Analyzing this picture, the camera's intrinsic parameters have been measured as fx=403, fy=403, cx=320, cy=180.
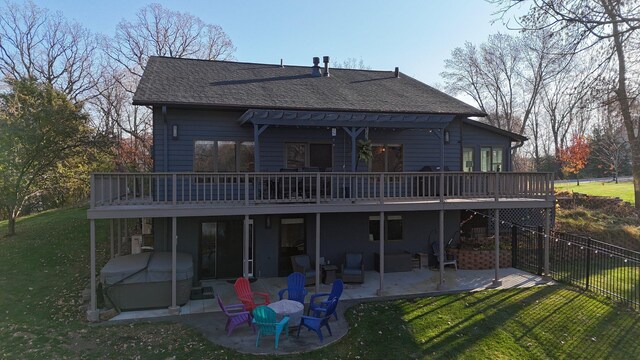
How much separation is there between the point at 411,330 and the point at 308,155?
6.76 meters

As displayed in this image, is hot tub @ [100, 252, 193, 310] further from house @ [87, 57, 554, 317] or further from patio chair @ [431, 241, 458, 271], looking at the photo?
patio chair @ [431, 241, 458, 271]

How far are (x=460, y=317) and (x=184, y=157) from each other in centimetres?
872

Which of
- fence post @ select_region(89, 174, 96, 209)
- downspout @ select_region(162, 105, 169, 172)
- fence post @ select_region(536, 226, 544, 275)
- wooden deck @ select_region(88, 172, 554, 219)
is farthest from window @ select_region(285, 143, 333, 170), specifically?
fence post @ select_region(536, 226, 544, 275)

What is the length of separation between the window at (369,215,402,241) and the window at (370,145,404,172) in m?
1.71

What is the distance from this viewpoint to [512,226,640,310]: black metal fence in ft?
35.2

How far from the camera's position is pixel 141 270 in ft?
31.5

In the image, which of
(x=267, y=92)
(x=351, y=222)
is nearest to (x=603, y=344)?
(x=351, y=222)

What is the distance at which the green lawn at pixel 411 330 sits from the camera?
7543mm

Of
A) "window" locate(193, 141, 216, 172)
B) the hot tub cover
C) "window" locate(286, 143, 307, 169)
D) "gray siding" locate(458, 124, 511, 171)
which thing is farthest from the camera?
"gray siding" locate(458, 124, 511, 171)

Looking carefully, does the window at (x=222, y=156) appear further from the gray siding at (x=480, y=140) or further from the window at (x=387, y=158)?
the gray siding at (x=480, y=140)

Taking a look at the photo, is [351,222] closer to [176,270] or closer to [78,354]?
Result: [176,270]

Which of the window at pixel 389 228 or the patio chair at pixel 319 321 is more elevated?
the window at pixel 389 228

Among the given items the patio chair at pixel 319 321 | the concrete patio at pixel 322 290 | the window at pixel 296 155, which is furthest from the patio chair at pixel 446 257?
the patio chair at pixel 319 321

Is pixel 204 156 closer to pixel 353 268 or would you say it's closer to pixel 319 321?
pixel 353 268
